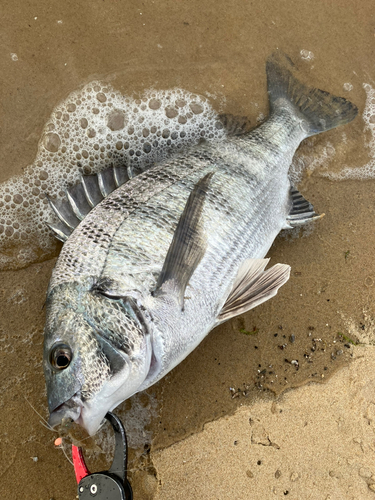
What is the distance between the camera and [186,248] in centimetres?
221

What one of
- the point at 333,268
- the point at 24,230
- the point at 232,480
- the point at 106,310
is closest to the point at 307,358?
the point at 333,268

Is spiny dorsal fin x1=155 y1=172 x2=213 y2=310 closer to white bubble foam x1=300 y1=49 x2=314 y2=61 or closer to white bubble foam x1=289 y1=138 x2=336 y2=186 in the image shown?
white bubble foam x1=289 y1=138 x2=336 y2=186

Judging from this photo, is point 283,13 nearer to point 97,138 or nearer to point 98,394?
point 97,138

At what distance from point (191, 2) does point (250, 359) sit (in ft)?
10.5

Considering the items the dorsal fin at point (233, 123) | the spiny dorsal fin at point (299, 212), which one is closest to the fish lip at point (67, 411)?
the spiny dorsal fin at point (299, 212)

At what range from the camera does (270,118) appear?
10.1 ft

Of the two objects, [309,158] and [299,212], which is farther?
[309,158]

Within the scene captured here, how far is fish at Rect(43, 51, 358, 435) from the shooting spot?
1868 millimetres

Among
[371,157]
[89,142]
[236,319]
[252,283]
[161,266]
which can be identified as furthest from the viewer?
[371,157]

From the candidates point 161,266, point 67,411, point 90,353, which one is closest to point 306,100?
point 161,266

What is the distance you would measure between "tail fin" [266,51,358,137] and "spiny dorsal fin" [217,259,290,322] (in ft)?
4.82

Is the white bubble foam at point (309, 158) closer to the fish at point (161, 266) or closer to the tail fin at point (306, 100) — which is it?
the tail fin at point (306, 100)

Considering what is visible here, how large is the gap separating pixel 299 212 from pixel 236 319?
40.6 inches

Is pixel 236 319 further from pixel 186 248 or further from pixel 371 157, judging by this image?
pixel 371 157
